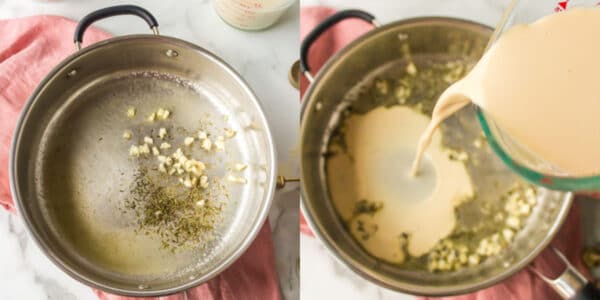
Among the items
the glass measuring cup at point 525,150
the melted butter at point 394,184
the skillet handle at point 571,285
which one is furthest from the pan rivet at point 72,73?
the skillet handle at point 571,285

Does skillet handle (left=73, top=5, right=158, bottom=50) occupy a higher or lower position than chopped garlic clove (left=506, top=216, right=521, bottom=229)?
higher

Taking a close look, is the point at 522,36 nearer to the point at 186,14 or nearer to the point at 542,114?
the point at 542,114

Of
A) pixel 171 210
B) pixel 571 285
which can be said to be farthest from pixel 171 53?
pixel 571 285

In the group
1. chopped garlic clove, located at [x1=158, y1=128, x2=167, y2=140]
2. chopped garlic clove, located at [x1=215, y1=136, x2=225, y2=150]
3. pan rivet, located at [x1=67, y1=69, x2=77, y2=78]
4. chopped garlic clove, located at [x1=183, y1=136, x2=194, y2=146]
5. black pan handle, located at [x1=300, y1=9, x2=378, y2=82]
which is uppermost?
black pan handle, located at [x1=300, y1=9, x2=378, y2=82]

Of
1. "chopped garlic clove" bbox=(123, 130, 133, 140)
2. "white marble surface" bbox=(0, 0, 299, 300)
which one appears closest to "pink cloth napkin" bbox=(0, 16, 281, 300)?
"white marble surface" bbox=(0, 0, 299, 300)

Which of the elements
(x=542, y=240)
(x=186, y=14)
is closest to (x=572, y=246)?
(x=542, y=240)

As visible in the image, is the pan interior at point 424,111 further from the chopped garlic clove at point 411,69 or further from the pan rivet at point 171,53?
the pan rivet at point 171,53

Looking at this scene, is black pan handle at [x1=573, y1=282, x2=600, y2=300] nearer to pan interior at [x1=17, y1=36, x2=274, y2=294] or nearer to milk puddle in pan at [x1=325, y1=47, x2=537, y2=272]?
milk puddle in pan at [x1=325, y1=47, x2=537, y2=272]

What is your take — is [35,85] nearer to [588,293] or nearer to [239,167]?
[239,167]
